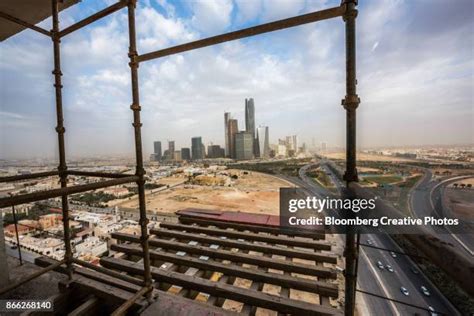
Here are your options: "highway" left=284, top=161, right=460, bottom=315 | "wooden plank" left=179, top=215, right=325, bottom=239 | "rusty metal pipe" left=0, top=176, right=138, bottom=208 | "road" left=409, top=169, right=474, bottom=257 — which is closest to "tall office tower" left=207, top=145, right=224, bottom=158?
"road" left=409, top=169, right=474, bottom=257

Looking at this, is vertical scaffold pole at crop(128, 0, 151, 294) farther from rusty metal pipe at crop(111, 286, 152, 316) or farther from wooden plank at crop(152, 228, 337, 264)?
wooden plank at crop(152, 228, 337, 264)

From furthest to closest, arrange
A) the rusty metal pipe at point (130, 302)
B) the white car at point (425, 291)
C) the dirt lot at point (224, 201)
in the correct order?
the dirt lot at point (224, 201) < the white car at point (425, 291) < the rusty metal pipe at point (130, 302)

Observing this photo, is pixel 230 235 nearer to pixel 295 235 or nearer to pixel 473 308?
Result: pixel 295 235

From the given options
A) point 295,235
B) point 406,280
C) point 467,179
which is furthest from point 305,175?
point 295,235

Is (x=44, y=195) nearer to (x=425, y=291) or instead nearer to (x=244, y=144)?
(x=425, y=291)

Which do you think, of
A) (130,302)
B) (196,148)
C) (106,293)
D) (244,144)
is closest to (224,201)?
(106,293)

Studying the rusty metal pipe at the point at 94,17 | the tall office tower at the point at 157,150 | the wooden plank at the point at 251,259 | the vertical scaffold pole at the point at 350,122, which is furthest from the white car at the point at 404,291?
the tall office tower at the point at 157,150

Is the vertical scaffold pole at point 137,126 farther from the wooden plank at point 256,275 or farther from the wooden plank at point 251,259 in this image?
the wooden plank at point 251,259
